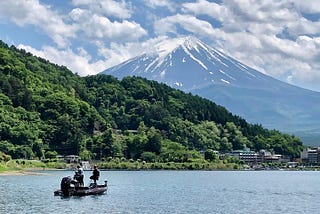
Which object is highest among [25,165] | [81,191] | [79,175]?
[25,165]

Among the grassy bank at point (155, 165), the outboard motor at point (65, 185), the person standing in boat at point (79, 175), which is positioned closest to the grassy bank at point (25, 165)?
the grassy bank at point (155, 165)

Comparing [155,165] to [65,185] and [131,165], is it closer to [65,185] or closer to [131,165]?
[131,165]

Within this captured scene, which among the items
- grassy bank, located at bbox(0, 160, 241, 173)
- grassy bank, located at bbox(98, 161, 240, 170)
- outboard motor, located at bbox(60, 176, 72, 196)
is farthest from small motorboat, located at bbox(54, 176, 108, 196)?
grassy bank, located at bbox(98, 161, 240, 170)

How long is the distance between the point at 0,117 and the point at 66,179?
99.1 m

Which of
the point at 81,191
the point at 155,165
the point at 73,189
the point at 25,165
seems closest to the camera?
the point at 73,189

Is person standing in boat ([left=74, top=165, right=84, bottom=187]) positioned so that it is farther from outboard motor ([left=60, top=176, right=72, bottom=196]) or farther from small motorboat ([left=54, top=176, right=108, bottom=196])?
outboard motor ([left=60, top=176, right=72, bottom=196])

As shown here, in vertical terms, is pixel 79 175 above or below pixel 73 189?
above

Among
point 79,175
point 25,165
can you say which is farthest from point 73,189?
point 25,165

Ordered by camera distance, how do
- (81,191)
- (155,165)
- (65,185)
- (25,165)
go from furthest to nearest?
(155,165) → (25,165) → (81,191) → (65,185)

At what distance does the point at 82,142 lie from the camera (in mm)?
164000

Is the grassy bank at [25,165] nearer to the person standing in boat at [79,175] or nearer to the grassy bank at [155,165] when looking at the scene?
the grassy bank at [155,165]

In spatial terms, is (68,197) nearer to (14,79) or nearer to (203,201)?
(203,201)

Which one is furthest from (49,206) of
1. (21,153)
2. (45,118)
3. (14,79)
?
(14,79)

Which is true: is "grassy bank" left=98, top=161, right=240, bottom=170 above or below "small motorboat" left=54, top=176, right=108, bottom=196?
above
